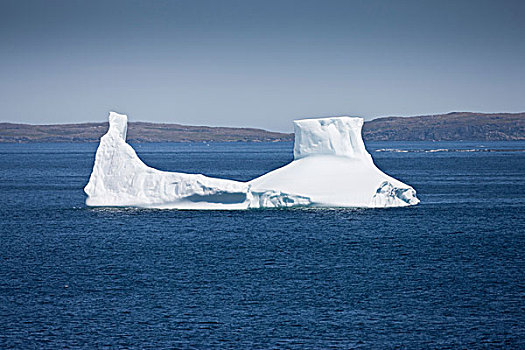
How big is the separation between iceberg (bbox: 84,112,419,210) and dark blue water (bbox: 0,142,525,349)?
98 cm

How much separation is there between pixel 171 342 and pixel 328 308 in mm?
5478

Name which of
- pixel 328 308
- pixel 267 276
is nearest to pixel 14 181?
pixel 267 276

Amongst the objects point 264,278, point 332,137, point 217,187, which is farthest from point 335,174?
point 264,278

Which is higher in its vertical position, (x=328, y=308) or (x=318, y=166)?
(x=318, y=166)

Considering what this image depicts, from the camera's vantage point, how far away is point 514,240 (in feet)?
114

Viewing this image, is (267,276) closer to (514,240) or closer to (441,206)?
(514,240)

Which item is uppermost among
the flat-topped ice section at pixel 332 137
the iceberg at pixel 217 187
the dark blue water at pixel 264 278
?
the flat-topped ice section at pixel 332 137

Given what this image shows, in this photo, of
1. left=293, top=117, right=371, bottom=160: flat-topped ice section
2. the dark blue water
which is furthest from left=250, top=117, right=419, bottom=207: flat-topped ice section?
the dark blue water

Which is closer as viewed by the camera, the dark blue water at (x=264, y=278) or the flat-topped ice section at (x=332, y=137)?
the dark blue water at (x=264, y=278)

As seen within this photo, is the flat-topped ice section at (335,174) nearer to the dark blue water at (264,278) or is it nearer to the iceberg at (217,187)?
the iceberg at (217,187)

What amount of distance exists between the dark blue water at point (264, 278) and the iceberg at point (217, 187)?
981 mm

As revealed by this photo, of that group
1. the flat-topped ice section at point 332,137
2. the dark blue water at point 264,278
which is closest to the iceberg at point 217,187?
the dark blue water at point 264,278

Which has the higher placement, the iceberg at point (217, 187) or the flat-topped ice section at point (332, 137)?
the flat-topped ice section at point (332, 137)

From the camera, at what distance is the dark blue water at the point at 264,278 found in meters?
19.8
